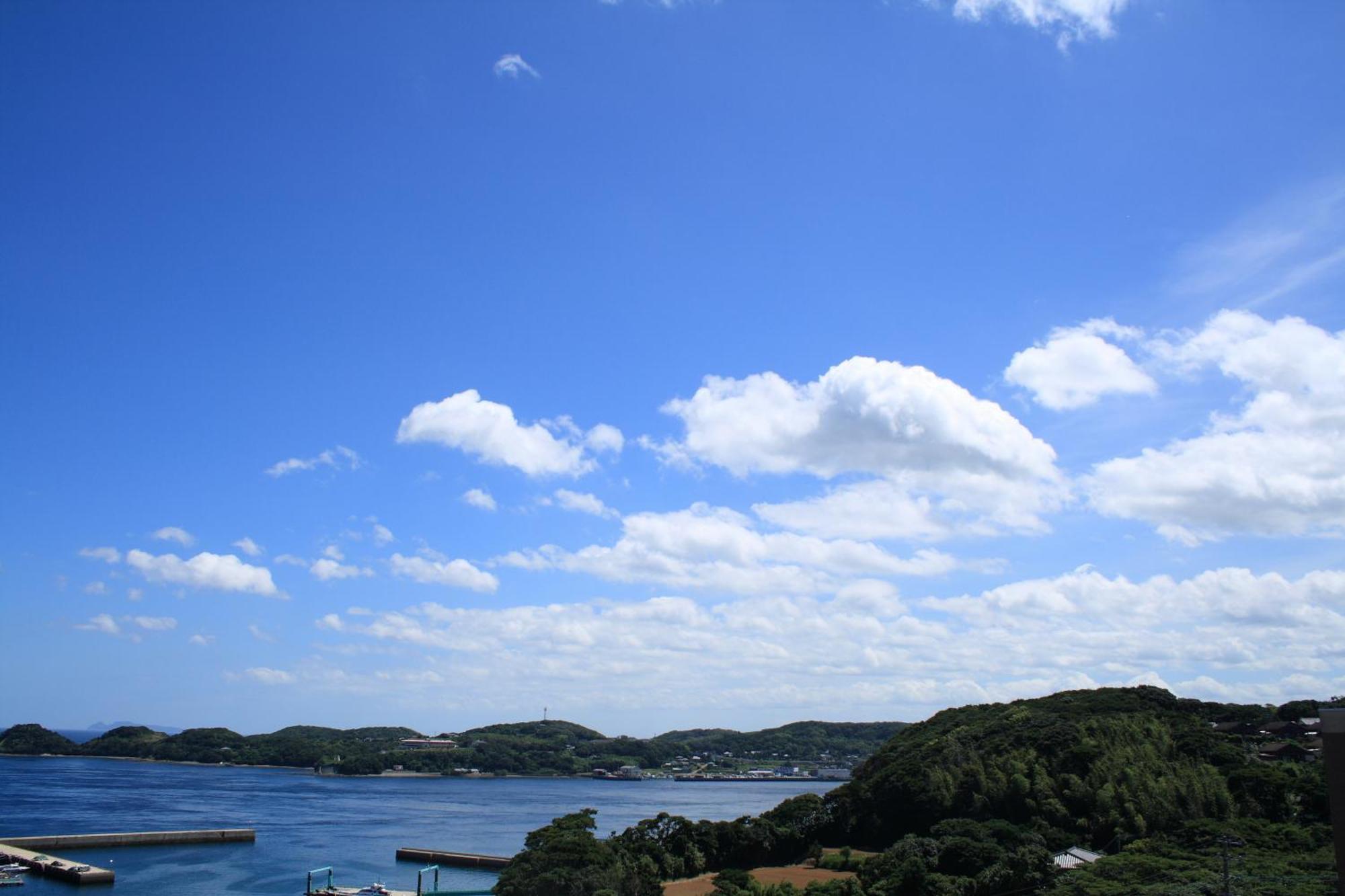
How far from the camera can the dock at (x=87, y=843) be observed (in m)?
39.0

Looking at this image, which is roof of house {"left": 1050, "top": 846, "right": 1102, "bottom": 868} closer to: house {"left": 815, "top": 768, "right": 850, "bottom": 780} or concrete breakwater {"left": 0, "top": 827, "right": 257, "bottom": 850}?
concrete breakwater {"left": 0, "top": 827, "right": 257, "bottom": 850}

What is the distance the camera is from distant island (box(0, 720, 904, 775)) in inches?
5133

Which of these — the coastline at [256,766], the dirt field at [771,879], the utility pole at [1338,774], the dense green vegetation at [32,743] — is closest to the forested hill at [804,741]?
the coastline at [256,766]

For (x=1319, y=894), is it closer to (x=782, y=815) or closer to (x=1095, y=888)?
(x=1095, y=888)

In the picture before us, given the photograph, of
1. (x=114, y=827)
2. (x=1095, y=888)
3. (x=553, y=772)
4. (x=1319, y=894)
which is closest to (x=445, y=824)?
(x=114, y=827)

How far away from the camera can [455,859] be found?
1853 inches

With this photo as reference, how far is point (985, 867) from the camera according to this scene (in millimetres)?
28031

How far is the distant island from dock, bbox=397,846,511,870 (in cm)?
7816

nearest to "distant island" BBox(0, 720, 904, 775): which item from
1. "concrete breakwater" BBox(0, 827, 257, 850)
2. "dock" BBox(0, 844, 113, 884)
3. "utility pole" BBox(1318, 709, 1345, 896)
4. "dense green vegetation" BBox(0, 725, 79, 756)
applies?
"dense green vegetation" BBox(0, 725, 79, 756)

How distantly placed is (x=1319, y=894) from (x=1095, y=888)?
15.6 ft

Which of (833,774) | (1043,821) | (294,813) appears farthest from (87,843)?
(833,774)

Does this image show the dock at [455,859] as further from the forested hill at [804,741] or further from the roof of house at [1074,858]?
the forested hill at [804,741]

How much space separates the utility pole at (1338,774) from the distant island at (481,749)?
401 feet

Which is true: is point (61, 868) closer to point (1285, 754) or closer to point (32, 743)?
point (1285, 754)
